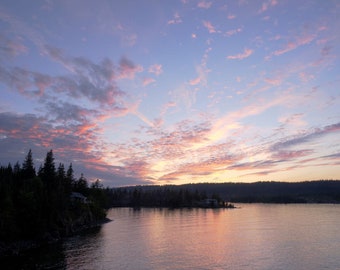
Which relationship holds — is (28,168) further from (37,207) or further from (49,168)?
(37,207)

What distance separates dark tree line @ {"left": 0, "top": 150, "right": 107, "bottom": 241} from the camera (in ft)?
230

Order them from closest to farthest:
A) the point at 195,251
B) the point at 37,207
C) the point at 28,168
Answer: the point at 195,251, the point at 37,207, the point at 28,168

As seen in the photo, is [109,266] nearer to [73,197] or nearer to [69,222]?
[69,222]

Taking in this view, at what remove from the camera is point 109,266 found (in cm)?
5581

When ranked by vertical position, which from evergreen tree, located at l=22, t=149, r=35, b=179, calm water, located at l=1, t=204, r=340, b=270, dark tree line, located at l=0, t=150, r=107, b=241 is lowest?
calm water, located at l=1, t=204, r=340, b=270

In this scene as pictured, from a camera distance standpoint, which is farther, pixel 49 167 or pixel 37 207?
pixel 49 167

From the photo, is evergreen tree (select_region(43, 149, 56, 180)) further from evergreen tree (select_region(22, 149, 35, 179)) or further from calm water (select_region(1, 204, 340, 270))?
calm water (select_region(1, 204, 340, 270))

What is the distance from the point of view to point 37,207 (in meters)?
79.3

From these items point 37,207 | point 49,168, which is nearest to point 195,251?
point 37,207

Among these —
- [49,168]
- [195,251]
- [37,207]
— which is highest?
[49,168]

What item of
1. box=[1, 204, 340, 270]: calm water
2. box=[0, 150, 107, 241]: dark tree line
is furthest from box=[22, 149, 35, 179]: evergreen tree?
box=[1, 204, 340, 270]: calm water

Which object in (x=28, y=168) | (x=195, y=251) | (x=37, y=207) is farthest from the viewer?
(x=28, y=168)

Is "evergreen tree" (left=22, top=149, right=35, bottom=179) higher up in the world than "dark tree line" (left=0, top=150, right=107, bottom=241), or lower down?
higher up

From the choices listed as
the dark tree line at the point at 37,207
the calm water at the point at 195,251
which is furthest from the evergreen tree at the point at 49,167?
the calm water at the point at 195,251
